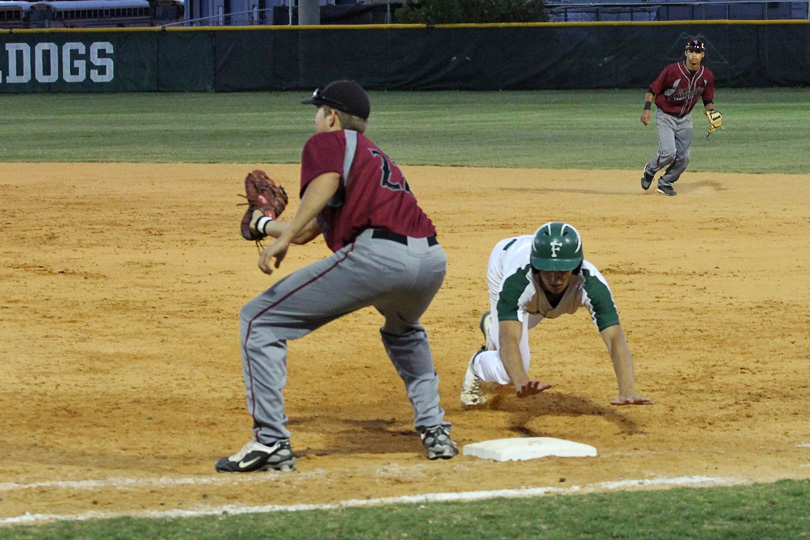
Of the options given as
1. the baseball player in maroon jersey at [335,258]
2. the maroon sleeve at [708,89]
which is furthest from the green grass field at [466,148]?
the maroon sleeve at [708,89]

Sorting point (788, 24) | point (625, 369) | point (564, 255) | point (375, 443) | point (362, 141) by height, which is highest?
point (788, 24)

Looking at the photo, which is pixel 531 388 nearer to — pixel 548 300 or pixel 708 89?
pixel 548 300

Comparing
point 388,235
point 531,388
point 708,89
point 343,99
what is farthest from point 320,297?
point 708,89

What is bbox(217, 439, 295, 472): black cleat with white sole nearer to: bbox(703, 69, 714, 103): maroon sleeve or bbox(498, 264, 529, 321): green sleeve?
bbox(498, 264, 529, 321): green sleeve

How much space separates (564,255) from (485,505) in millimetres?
1360

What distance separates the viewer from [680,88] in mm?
13617

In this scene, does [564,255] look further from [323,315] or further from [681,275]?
[681,275]

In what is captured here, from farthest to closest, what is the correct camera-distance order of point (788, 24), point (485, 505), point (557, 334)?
point (788, 24)
point (557, 334)
point (485, 505)

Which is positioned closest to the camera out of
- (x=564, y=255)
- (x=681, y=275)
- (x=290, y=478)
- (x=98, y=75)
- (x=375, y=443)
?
(x=290, y=478)

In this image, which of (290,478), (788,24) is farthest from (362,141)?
(788,24)

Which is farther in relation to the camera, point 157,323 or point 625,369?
point 157,323

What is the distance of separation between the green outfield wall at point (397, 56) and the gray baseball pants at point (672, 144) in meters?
18.8

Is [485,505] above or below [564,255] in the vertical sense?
below

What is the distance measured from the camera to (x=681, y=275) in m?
9.28
